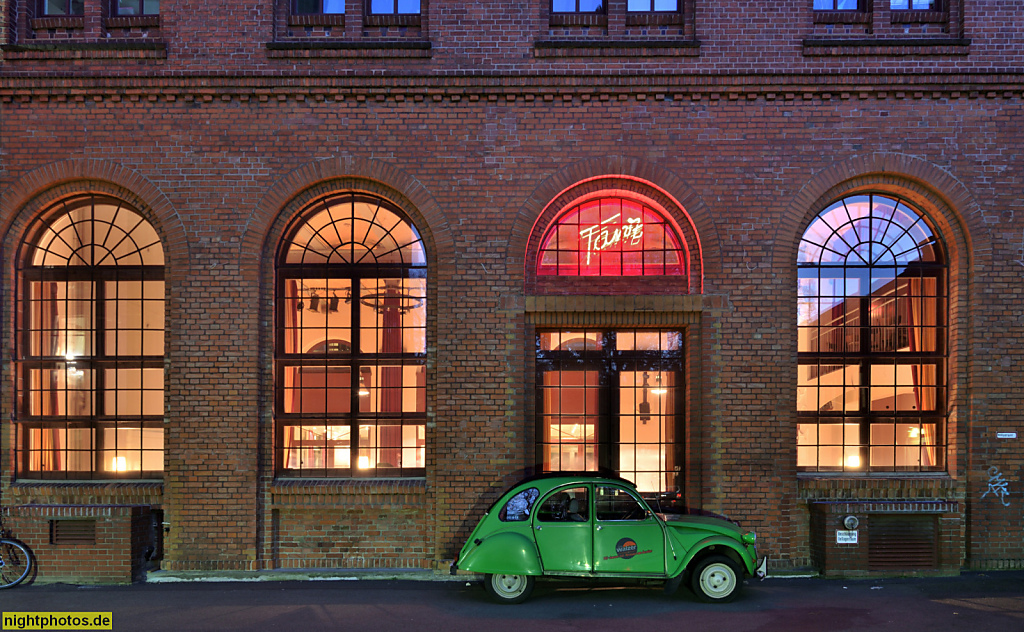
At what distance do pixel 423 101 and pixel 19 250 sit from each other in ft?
20.2

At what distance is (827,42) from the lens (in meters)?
8.65

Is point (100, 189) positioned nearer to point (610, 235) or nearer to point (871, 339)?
point (610, 235)

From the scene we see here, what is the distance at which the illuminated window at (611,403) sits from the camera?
355 inches

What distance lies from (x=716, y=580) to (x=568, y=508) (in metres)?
1.93

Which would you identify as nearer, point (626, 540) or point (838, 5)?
point (626, 540)

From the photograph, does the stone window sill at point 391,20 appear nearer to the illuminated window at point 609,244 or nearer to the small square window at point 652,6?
the small square window at point 652,6

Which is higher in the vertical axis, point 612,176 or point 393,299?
point 612,176

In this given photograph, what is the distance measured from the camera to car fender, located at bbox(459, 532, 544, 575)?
23.3ft

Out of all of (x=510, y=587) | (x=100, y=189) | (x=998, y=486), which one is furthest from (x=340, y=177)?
(x=998, y=486)

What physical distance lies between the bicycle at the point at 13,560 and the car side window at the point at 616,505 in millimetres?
7474

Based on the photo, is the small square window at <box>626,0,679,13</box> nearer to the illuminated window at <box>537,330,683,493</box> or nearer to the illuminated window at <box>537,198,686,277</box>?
the illuminated window at <box>537,198,686,277</box>

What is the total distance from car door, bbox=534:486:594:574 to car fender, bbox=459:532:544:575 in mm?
125

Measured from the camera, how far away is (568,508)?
727 centimetres

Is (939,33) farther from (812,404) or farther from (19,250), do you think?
(19,250)
